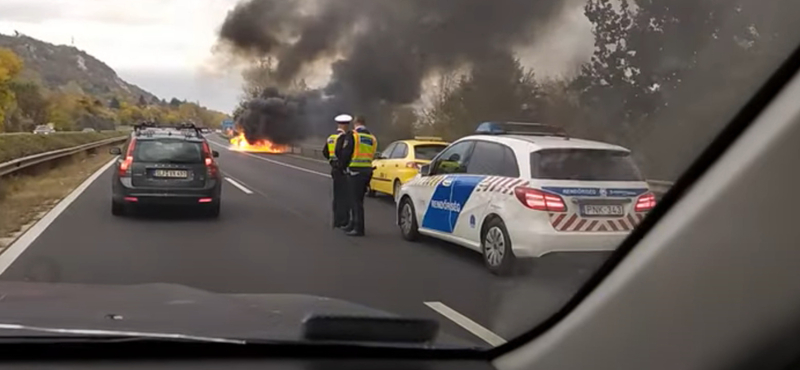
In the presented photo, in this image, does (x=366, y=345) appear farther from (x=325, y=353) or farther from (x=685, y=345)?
(x=685, y=345)

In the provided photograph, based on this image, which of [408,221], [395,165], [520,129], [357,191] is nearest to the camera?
[520,129]

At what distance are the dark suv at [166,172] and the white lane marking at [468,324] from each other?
6.82m

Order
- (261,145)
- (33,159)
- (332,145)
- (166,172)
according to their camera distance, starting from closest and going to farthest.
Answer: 1. (332,145)
2. (166,172)
3. (261,145)
4. (33,159)

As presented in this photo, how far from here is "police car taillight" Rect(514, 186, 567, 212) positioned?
13.1 ft

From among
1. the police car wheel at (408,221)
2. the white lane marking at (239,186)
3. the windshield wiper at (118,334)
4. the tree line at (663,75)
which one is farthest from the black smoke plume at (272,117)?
Answer: the windshield wiper at (118,334)

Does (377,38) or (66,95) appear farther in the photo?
(66,95)

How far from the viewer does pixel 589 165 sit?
338 centimetres

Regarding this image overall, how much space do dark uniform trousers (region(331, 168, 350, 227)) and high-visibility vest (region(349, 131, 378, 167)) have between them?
313 mm

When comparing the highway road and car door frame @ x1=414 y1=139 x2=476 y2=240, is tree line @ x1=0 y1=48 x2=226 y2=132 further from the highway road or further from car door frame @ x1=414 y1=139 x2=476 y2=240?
car door frame @ x1=414 y1=139 x2=476 y2=240

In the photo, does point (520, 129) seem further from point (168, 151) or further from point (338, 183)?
point (168, 151)

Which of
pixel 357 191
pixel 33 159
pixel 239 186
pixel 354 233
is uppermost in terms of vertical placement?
pixel 357 191

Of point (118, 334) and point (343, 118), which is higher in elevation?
point (343, 118)

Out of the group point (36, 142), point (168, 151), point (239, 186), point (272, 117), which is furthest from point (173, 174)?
point (239, 186)

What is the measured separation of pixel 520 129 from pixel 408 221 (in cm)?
547
